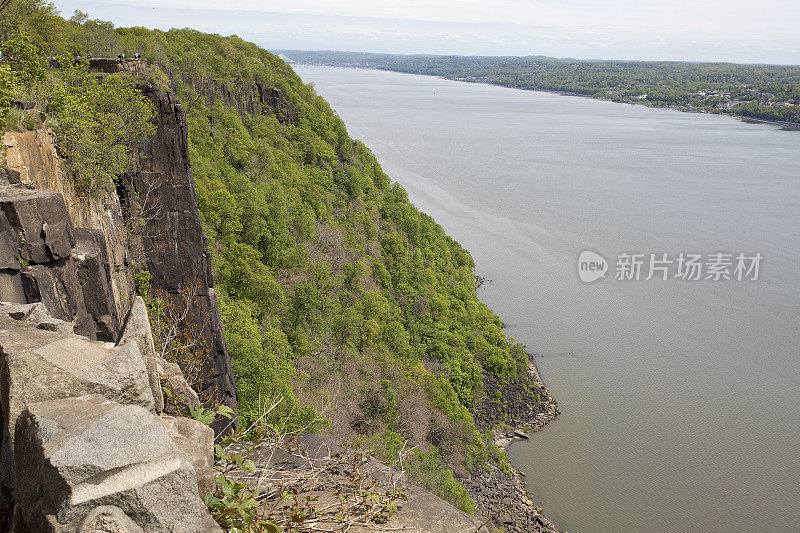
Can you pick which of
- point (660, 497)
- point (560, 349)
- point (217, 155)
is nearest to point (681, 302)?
point (560, 349)

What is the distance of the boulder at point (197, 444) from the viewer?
13.8 ft

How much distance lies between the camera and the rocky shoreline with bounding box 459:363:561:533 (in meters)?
24.8

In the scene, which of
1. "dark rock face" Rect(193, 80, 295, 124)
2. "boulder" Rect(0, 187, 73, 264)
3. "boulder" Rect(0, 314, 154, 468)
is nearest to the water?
"dark rock face" Rect(193, 80, 295, 124)

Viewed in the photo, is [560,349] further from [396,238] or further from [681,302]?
[396,238]

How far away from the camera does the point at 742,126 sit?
126 m

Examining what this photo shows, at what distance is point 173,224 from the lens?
16344mm

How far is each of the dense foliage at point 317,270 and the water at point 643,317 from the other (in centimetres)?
452

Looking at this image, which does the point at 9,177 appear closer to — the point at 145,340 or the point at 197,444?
the point at 145,340

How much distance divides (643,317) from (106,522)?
44.0 metres

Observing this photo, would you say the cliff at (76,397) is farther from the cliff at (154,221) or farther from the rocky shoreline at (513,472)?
the rocky shoreline at (513,472)

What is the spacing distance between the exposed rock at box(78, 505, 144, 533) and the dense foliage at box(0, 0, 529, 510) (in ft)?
33.3

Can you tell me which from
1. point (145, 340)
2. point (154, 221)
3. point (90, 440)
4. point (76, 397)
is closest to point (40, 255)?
point (145, 340)

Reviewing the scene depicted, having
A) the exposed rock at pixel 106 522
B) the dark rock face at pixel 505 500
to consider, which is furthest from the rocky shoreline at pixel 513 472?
the exposed rock at pixel 106 522

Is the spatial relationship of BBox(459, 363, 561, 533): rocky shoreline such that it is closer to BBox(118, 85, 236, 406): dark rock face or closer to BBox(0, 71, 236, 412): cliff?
BBox(118, 85, 236, 406): dark rock face
